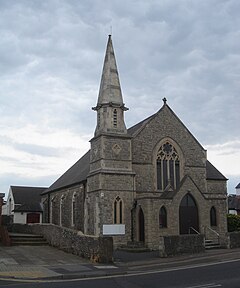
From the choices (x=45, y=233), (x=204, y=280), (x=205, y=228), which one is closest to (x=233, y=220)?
(x=205, y=228)

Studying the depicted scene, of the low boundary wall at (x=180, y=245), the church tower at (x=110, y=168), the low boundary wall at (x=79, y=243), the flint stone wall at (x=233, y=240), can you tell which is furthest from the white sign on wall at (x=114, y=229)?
the flint stone wall at (x=233, y=240)

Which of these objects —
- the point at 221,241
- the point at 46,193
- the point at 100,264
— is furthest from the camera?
the point at 46,193

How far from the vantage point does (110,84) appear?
31.0 m

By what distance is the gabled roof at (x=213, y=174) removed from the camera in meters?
33.9

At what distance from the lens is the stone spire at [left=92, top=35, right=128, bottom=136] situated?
29.9m

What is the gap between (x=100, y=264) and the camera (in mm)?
19422

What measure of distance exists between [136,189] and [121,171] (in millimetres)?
1965

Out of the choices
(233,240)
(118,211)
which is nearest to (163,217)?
(118,211)

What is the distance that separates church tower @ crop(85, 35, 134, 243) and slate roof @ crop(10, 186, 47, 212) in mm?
22139

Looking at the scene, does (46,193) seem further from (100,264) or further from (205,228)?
(100,264)

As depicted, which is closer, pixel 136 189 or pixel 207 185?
pixel 136 189

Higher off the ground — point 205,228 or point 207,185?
point 207,185

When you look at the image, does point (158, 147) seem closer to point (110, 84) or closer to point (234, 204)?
point (110, 84)

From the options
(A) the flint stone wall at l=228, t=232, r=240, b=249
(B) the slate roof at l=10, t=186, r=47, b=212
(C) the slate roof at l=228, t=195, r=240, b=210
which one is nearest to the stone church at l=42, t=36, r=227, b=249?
(A) the flint stone wall at l=228, t=232, r=240, b=249
